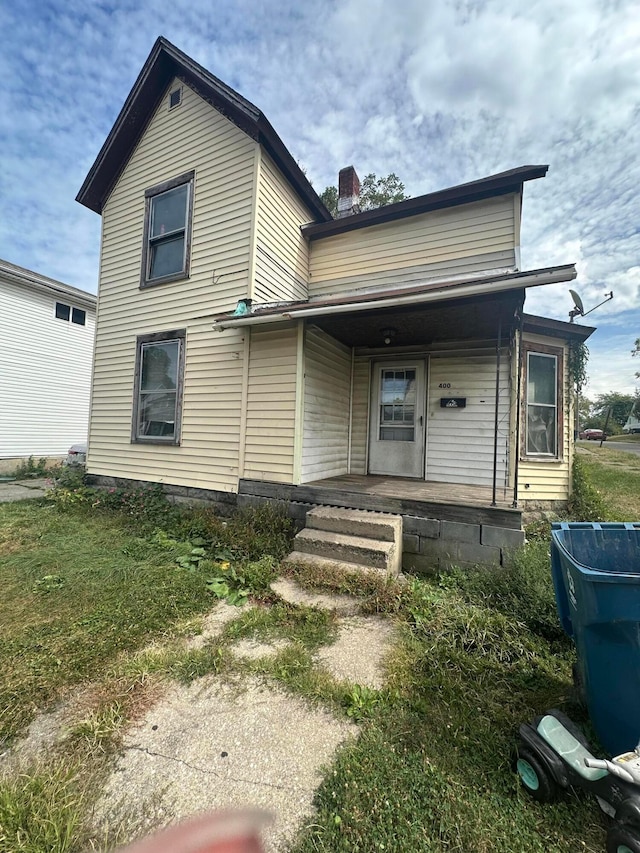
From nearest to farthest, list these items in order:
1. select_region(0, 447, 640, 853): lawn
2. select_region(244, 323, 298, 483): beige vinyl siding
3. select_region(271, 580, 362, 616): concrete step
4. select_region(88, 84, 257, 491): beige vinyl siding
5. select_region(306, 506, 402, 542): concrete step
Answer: select_region(0, 447, 640, 853): lawn < select_region(271, 580, 362, 616): concrete step < select_region(306, 506, 402, 542): concrete step < select_region(244, 323, 298, 483): beige vinyl siding < select_region(88, 84, 257, 491): beige vinyl siding

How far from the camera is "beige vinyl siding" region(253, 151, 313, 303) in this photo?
5676mm

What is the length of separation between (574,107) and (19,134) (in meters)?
15.6

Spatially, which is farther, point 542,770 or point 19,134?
point 19,134

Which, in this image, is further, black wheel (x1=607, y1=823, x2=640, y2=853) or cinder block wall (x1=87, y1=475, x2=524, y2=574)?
cinder block wall (x1=87, y1=475, x2=524, y2=574)

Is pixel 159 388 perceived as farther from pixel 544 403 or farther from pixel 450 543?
pixel 544 403

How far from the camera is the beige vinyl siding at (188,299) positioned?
18.6 ft

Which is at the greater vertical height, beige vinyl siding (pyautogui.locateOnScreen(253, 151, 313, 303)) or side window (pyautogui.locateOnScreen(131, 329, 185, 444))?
beige vinyl siding (pyautogui.locateOnScreen(253, 151, 313, 303))

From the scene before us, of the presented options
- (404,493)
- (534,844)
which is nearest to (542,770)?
(534,844)

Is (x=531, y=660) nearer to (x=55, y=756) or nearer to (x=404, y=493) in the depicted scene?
(x=404, y=493)

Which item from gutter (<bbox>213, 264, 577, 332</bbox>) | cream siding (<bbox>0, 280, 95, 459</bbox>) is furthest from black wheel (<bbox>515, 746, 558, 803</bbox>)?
cream siding (<bbox>0, 280, 95, 459</bbox>)

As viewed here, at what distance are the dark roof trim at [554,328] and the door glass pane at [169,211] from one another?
6.57 meters

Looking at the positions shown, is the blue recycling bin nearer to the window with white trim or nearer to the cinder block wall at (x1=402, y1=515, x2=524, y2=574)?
the cinder block wall at (x1=402, y1=515, x2=524, y2=574)

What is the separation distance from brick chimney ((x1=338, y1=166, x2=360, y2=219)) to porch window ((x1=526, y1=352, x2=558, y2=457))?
16.6 feet

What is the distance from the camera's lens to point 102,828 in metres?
1.40
